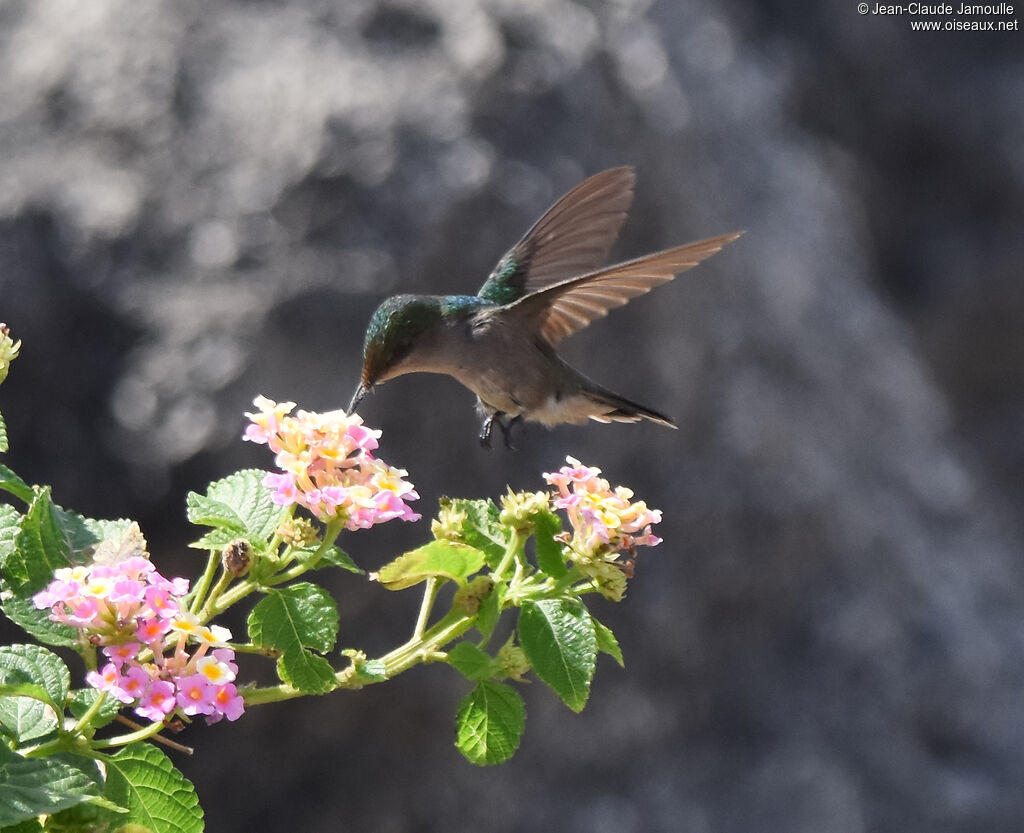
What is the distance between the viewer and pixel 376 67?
326 centimetres

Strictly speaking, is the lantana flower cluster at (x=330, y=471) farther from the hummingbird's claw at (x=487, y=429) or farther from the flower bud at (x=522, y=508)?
the hummingbird's claw at (x=487, y=429)

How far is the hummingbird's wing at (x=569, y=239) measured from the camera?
153cm

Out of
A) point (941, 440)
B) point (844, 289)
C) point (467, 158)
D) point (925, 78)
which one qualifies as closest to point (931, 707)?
point (941, 440)

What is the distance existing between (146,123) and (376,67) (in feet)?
2.09

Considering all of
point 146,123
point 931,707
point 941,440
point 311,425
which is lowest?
point 931,707

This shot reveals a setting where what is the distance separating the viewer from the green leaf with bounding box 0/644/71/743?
31.8 inches

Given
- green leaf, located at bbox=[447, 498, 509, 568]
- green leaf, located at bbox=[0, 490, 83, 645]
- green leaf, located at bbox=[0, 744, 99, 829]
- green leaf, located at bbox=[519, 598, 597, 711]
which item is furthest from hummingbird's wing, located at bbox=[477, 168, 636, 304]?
green leaf, located at bbox=[0, 744, 99, 829]

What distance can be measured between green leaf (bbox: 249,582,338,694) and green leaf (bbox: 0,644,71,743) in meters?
0.13

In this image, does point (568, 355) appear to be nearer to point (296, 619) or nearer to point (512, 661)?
point (512, 661)

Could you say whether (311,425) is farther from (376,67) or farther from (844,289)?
(844,289)

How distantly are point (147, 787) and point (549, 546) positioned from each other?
0.34 m

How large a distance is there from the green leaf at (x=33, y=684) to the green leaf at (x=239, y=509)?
0.13m

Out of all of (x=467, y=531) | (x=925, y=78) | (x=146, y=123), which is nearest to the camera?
(x=467, y=531)

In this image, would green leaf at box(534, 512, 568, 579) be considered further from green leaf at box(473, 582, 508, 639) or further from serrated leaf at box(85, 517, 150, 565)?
Result: serrated leaf at box(85, 517, 150, 565)
